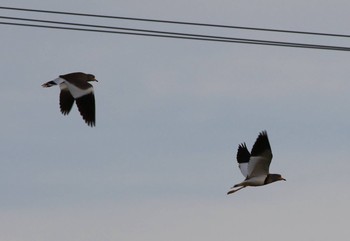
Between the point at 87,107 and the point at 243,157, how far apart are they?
226 inches

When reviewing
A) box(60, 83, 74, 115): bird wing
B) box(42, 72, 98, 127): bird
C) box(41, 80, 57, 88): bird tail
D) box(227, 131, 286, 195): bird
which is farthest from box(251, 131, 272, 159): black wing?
box(41, 80, 57, 88): bird tail

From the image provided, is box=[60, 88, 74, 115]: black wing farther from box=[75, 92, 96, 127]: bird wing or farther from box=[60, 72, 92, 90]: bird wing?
box=[60, 72, 92, 90]: bird wing

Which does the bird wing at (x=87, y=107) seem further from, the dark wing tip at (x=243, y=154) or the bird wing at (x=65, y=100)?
the dark wing tip at (x=243, y=154)

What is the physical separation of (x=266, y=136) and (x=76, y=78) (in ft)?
17.8

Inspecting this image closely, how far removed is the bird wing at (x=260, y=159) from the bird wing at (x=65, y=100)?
5.02 metres

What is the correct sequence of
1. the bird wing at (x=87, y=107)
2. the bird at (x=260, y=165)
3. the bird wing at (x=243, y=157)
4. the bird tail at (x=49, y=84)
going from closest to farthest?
1. the bird tail at (x=49, y=84)
2. the bird wing at (x=87, y=107)
3. the bird at (x=260, y=165)
4. the bird wing at (x=243, y=157)

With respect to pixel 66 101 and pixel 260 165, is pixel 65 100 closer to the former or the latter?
pixel 66 101

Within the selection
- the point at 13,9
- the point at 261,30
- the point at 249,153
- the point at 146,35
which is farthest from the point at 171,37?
the point at 249,153

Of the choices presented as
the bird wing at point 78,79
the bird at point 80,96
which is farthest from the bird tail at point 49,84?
the bird wing at point 78,79

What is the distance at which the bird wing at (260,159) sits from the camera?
23.6 meters

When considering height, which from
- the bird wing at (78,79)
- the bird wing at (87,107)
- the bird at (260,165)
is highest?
the bird wing at (78,79)

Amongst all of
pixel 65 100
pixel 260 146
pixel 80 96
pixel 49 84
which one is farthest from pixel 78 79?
pixel 260 146

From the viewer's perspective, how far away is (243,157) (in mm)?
25844

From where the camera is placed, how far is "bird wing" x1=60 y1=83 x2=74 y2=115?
21938 mm
